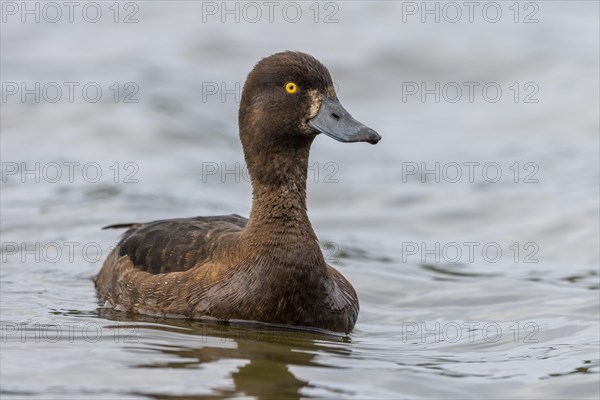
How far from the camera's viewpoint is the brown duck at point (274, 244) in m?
9.23

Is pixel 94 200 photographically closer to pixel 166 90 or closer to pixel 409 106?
pixel 166 90

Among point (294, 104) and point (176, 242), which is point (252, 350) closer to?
point (176, 242)

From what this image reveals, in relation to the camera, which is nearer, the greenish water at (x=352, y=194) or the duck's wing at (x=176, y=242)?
the greenish water at (x=352, y=194)

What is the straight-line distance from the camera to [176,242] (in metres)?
9.99

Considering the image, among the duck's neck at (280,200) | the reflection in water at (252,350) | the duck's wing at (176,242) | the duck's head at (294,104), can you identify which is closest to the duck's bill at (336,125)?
the duck's head at (294,104)

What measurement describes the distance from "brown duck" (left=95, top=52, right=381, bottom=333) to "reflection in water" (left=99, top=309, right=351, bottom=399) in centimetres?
15

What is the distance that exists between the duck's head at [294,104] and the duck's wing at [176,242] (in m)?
0.93

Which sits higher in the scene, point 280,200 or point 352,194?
point 352,194

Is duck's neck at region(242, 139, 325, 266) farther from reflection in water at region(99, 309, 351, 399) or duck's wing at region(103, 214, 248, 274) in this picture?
reflection in water at region(99, 309, 351, 399)

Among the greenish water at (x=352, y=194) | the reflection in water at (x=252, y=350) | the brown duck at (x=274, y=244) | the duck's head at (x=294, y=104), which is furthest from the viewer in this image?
the duck's head at (x=294, y=104)

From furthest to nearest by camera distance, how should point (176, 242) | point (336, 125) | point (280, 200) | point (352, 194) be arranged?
point (352, 194) < point (176, 242) < point (280, 200) < point (336, 125)

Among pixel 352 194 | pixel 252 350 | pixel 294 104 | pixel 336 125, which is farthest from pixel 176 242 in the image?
pixel 352 194

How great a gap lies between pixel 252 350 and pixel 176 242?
186 cm

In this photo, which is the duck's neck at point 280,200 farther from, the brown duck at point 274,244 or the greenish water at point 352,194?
the greenish water at point 352,194
